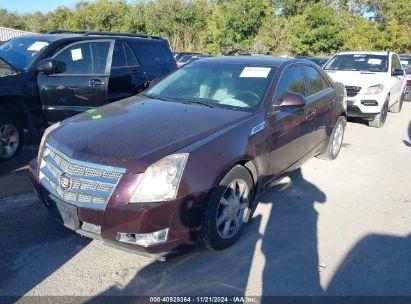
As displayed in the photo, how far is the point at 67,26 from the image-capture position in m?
47.5

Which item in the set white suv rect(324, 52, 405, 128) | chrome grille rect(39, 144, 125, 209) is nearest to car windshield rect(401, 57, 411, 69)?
white suv rect(324, 52, 405, 128)

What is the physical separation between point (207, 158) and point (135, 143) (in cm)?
59

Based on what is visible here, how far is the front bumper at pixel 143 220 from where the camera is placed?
9.11 ft

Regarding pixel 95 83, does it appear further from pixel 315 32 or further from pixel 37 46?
pixel 315 32

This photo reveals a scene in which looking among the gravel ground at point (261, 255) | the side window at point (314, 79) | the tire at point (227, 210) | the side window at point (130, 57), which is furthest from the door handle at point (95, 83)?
the tire at point (227, 210)

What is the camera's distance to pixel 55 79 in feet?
19.0

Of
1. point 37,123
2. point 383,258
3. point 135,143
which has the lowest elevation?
point 383,258

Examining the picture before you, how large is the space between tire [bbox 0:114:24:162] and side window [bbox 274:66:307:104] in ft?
12.5

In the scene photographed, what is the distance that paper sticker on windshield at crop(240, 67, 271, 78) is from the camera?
424 cm

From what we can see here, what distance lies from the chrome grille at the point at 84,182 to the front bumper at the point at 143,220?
6 cm

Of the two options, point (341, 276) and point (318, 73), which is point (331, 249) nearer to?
point (341, 276)

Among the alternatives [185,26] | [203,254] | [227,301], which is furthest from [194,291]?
[185,26]

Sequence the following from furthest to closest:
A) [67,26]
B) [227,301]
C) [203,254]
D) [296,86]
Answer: [67,26], [296,86], [203,254], [227,301]

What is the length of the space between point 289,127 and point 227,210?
52.4 inches
